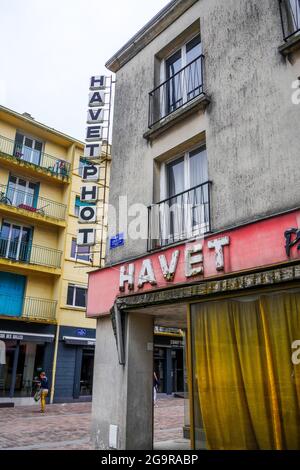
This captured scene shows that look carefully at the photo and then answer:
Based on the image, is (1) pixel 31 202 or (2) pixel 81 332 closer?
(2) pixel 81 332

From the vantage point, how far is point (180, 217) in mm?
7566

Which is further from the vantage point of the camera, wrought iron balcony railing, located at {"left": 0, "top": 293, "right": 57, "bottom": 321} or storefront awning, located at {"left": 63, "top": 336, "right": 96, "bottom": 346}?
storefront awning, located at {"left": 63, "top": 336, "right": 96, "bottom": 346}

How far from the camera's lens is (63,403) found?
2062cm

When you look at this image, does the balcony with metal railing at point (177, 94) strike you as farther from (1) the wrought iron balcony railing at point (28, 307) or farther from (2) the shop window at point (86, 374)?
(2) the shop window at point (86, 374)

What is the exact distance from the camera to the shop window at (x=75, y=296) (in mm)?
22938

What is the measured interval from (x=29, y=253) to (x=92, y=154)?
1335 cm

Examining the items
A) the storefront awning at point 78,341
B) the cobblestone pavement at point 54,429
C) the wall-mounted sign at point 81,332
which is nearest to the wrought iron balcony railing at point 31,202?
the wall-mounted sign at point 81,332

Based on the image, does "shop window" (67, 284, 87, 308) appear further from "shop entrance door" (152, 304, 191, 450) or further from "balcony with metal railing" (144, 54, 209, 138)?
"balcony with metal railing" (144, 54, 209, 138)

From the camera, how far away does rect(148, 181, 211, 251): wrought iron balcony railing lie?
23.1ft

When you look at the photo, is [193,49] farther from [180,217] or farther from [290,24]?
[180,217]

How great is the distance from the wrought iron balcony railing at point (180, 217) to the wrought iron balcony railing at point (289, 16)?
275 centimetres

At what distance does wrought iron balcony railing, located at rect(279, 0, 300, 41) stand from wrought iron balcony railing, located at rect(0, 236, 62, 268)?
1801 centimetres

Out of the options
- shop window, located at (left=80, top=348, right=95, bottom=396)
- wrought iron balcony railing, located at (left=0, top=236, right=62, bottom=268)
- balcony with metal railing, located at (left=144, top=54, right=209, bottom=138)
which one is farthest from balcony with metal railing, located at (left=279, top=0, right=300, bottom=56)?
shop window, located at (left=80, top=348, right=95, bottom=396)

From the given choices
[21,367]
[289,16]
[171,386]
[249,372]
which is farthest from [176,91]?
[171,386]
